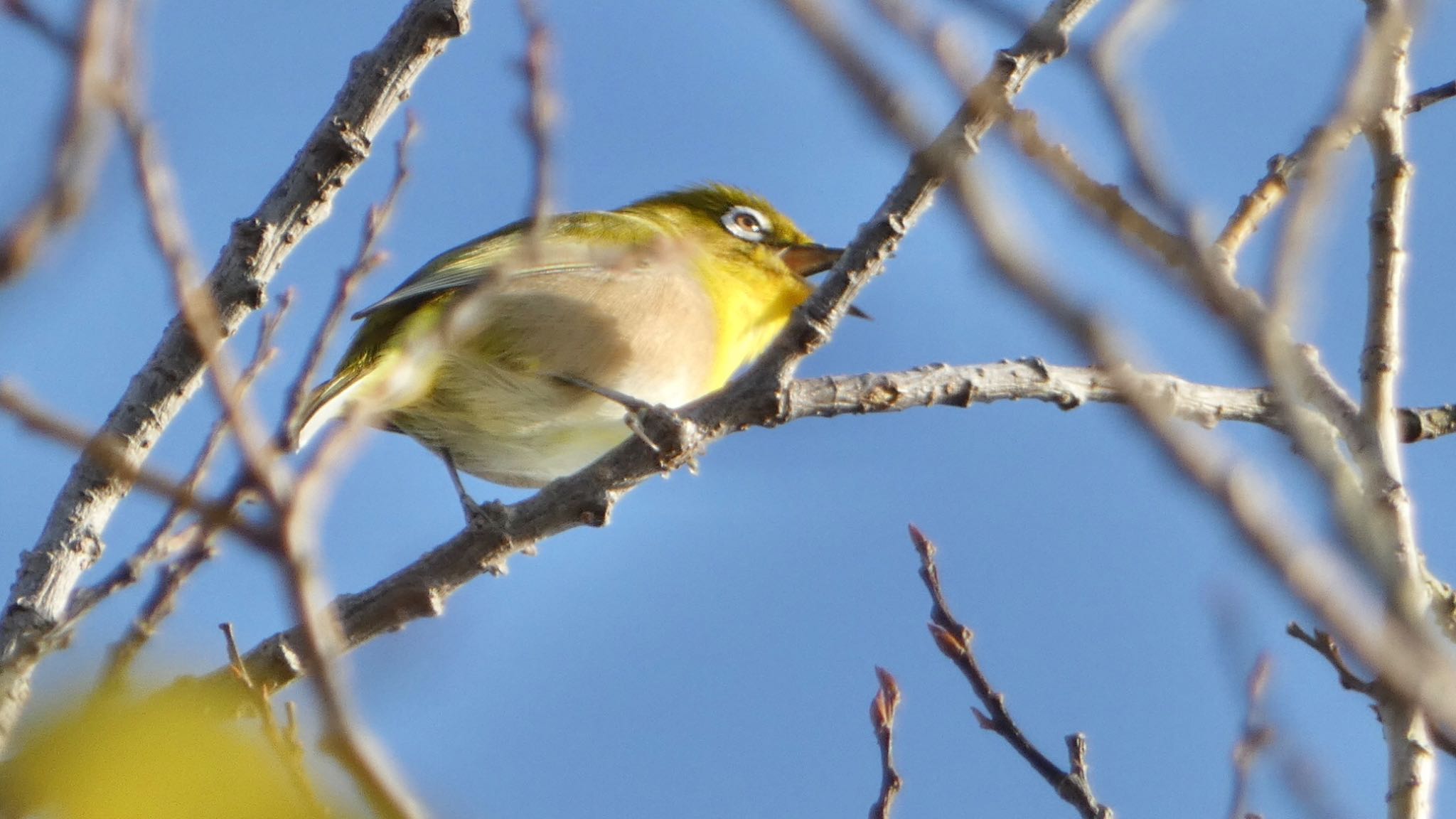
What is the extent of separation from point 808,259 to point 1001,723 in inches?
158

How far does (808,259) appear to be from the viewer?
7.33 metres

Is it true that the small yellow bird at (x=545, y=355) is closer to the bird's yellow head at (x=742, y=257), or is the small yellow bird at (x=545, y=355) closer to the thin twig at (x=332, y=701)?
the bird's yellow head at (x=742, y=257)

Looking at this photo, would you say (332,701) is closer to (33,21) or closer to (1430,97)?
(33,21)

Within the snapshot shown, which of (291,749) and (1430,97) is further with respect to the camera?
(1430,97)

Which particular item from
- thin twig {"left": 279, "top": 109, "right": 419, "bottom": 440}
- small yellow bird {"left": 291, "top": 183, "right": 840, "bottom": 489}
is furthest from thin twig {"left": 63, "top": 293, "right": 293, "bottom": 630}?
small yellow bird {"left": 291, "top": 183, "right": 840, "bottom": 489}

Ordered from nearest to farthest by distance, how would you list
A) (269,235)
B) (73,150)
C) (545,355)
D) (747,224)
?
(73,150) → (269,235) → (545,355) → (747,224)

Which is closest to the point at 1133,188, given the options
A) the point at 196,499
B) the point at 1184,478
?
the point at 1184,478

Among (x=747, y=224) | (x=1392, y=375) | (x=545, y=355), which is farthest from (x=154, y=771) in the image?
(x=747, y=224)

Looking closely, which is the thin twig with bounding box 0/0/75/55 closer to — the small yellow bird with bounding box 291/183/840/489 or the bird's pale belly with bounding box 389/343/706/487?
the small yellow bird with bounding box 291/183/840/489

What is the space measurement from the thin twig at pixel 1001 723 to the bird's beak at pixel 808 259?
3684 millimetres

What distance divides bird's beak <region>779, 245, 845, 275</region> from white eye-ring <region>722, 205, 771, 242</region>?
210 mm

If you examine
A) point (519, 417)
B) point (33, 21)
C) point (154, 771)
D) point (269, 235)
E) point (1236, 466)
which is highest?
point (519, 417)

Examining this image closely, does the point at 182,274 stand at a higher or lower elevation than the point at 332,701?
higher

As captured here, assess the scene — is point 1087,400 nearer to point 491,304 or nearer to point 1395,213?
point 1395,213
